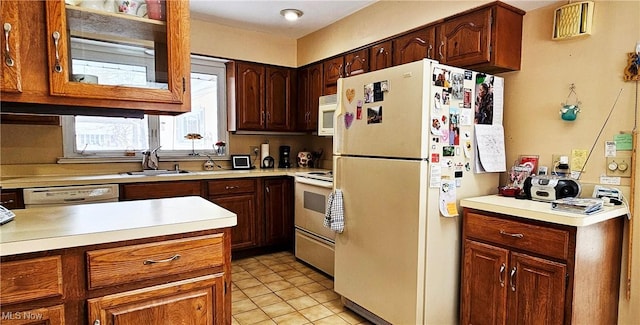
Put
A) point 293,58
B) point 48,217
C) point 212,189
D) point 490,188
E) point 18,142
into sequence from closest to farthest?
point 48,217 < point 490,188 < point 18,142 < point 212,189 < point 293,58

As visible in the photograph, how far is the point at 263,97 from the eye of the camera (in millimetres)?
3975

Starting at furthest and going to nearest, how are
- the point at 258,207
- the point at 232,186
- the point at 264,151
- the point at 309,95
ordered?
the point at 264,151, the point at 309,95, the point at 258,207, the point at 232,186

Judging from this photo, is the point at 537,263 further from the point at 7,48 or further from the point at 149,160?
the point at 149,160

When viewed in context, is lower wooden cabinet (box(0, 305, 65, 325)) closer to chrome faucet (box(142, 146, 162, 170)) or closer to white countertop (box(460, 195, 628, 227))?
white countertop (box(460, 195, 628, 227))

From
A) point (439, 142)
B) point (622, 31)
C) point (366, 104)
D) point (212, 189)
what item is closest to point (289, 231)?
point (212, 189)

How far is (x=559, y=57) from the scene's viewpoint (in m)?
2.16

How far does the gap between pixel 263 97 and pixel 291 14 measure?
97 centimetres

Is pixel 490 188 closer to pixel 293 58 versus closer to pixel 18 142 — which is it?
pixel 293 58

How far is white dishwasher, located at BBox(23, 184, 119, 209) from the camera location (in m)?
2.56

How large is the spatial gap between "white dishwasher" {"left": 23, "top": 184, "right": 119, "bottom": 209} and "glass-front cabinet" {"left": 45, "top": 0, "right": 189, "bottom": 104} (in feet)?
5.40

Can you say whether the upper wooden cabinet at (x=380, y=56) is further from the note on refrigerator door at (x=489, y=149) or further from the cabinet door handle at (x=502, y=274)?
the cabinet door handle at (x=502, y=274)

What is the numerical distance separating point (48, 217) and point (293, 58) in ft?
10.8

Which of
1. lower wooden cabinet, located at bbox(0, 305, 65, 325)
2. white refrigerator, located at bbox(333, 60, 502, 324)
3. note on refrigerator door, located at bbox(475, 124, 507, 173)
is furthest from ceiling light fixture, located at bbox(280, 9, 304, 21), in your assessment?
lower wooden cabinet, located at bbox(0, 305, 65, 325)

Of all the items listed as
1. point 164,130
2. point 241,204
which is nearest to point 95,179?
point 164,130
